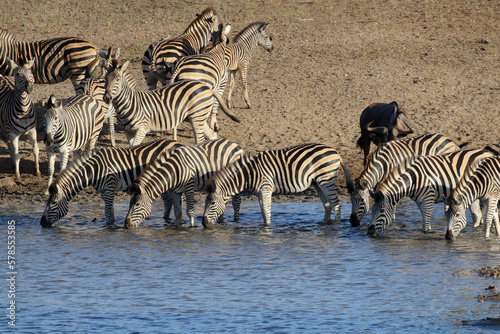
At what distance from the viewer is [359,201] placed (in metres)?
10.9

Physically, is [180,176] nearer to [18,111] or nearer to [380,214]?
[380,214]

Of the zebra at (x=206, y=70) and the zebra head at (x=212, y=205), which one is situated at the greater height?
the zebra at (x=206, y=70)

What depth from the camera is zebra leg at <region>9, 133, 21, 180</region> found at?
517 inches

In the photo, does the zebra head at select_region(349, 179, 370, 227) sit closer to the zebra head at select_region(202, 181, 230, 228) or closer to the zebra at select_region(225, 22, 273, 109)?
the zebra head at select_region(202, 181, 230, 228)

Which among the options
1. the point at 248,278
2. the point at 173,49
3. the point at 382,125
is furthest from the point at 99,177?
the point at 173,49

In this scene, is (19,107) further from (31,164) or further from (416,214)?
(416,214)

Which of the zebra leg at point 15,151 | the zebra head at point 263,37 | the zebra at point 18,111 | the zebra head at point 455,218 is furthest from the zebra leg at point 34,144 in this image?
the zebra head at point 455,218

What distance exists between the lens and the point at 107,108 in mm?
13531

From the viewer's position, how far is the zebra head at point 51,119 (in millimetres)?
11781

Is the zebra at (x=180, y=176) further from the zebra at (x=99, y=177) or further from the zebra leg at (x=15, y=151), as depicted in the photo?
the zebra leg at (x=15, y=151)

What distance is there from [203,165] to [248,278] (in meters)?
3.00

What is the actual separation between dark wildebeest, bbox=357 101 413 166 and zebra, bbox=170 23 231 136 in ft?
10.1

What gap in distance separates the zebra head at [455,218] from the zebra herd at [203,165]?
13mm

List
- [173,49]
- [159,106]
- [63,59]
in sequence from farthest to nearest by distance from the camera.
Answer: [173,49]
[63,59]
[159,106]
